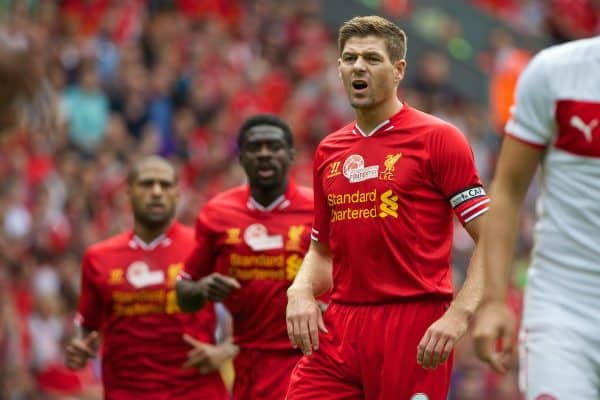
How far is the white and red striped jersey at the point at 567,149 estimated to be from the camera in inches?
233

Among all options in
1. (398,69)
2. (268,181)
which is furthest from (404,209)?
(268,181)

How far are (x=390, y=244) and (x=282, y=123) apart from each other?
8.34 ft

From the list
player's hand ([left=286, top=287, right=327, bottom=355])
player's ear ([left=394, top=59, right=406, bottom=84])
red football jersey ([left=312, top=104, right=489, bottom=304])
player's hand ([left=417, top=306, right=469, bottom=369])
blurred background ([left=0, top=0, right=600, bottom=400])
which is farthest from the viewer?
blurred background ([left=0, top=0, right=600, bottom=400])

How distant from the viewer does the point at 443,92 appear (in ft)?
77.3

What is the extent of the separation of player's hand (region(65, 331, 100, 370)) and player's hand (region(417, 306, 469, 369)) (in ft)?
12.3

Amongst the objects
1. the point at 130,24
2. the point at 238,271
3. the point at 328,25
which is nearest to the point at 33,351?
the point at 238,271

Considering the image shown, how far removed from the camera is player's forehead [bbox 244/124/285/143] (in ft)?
32.0

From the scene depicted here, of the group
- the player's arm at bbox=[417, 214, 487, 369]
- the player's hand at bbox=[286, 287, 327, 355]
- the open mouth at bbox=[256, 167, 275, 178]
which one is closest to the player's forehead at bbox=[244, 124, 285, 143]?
the open mouth at bbox=[256, 167, 275, 178]

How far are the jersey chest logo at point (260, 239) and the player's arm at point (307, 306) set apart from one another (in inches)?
62.3

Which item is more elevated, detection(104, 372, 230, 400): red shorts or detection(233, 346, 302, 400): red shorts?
detection(233, 346, 302, 400): red shorts

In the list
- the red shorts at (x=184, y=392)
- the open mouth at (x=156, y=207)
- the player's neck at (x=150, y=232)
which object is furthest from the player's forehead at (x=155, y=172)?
the red shorts at (x=184, y=392)

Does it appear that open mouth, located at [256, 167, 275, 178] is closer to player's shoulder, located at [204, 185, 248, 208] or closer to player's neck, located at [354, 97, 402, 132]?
player's shoulder, located at [204, 185, 248, 208]

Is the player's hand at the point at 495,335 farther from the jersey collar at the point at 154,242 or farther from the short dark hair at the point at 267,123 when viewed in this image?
the jersey collar at the point at 154,242

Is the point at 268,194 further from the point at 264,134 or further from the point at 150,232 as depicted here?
the point at 150,232
